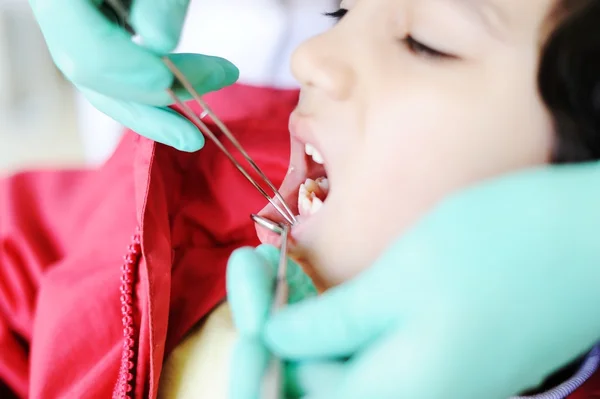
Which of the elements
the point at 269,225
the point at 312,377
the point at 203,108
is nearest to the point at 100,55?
the point at 203,108

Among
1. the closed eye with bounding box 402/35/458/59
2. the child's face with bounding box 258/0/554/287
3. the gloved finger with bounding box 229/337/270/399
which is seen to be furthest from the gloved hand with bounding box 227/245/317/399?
the closed eye with bounding box 402/35/458/59

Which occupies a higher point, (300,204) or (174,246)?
(300,204)

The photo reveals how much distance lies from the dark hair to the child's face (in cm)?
1

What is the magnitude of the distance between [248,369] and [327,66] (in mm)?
285

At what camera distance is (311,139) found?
0.58m

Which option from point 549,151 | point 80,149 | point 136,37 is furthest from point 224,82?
point 80,149

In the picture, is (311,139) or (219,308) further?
(219,308)

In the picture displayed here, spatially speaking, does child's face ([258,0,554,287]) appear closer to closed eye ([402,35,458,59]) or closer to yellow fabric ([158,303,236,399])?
closed eye ([402,35,458,59])

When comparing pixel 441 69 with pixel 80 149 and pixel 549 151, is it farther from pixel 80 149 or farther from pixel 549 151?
pixel 80 149

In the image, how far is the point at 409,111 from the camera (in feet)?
1.68

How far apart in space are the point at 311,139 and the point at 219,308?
0.91 ft

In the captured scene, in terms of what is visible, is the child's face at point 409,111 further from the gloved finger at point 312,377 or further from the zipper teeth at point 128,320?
the zipper teeth at point 128,320

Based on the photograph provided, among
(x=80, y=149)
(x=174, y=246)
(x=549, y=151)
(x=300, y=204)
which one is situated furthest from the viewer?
(x=80, y=149)

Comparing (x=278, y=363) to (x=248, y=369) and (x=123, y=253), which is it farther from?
(x=123, y=253)
